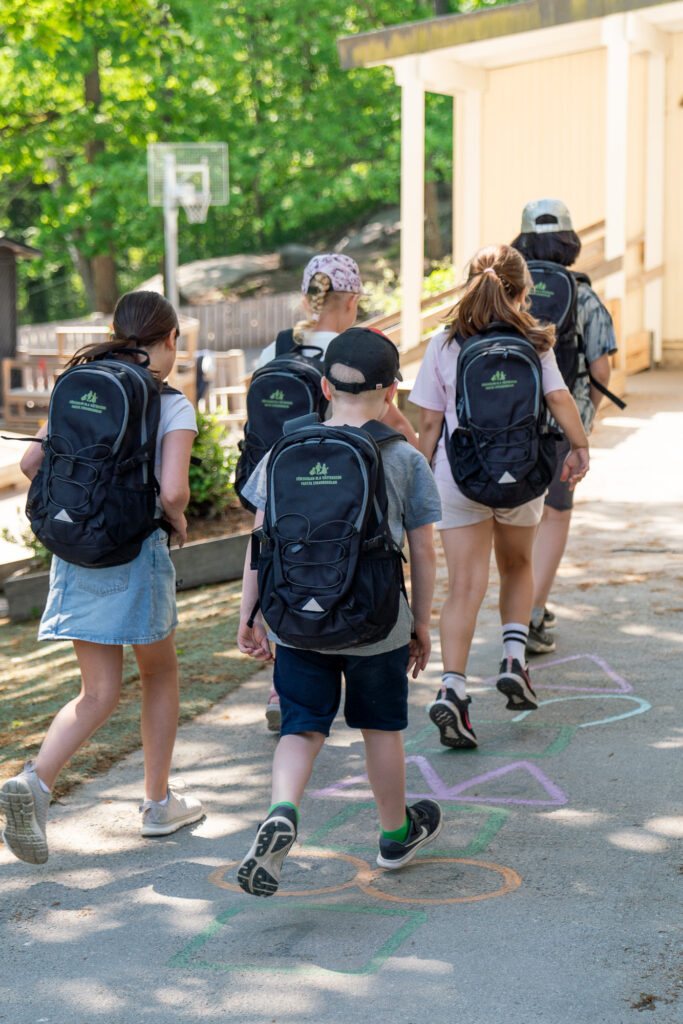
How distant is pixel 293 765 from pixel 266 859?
30 cm

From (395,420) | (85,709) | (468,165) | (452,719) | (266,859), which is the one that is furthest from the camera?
(468,165)

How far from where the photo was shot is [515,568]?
492cm

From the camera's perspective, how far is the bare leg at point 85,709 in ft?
12.5

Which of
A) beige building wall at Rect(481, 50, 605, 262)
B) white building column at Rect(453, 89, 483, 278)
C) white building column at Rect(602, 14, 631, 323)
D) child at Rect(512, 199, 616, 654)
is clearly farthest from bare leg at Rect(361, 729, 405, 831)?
white building column at Rect(453, 89, 483, 278)

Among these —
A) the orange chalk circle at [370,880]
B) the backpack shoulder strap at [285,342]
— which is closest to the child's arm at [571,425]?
the backpack shoulder strap at [285,342]

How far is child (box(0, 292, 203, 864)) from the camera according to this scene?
372 centimetres

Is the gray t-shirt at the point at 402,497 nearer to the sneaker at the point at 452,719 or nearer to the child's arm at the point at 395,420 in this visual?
the child's arm at the point at 395,420

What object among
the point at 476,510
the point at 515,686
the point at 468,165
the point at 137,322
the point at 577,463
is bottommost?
the point at 515,686

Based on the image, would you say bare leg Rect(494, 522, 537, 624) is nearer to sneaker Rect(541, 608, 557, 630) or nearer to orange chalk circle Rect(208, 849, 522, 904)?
sneaker Rect(541, 608, 557, 630)

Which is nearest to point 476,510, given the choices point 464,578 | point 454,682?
point 464,578

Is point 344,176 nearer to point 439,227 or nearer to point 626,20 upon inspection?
point 439,227

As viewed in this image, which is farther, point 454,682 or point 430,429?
point 430,429

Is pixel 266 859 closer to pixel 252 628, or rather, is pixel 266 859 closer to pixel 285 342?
pixel 252 628

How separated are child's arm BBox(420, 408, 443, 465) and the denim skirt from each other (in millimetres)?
1266
